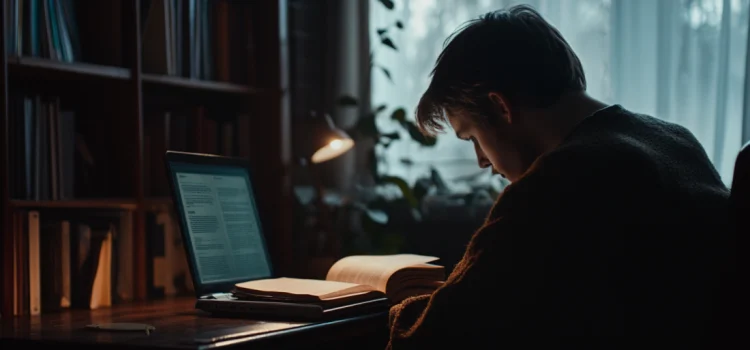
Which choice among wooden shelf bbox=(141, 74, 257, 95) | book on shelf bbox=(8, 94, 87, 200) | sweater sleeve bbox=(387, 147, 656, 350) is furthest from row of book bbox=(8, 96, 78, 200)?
sweater sleeve bbox=(387, 147, 656, 350)

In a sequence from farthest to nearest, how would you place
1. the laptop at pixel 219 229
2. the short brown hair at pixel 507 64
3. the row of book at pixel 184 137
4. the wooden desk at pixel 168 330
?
the row of book at pixel 184 137
the laptop at pixel 219 229
the short brown hair at pixel 507 64
the wooden desk at pixel 168 330

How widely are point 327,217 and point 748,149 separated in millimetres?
1452

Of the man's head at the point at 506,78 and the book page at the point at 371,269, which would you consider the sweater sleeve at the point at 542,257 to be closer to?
the man's head at the point at 506,78

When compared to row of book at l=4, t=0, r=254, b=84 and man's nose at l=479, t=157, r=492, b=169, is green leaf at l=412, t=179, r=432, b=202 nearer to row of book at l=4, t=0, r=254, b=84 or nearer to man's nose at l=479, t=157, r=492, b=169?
row of book at l=4, t=0, r=254, b=84

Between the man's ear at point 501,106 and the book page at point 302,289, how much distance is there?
→ 423 mm

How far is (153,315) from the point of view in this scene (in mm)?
1693

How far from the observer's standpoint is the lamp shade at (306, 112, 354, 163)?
2.29 meters

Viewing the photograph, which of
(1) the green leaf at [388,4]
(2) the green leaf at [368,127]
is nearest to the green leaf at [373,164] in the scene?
(2) the green leaf at [368,127]

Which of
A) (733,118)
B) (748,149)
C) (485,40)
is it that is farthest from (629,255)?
(733,118)

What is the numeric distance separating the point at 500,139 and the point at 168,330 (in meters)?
0.64

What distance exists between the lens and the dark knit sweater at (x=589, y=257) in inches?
47.8

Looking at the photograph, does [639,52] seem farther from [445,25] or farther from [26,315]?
[26,315]

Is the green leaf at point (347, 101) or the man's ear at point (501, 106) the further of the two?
the green leaf at point (347, 101)

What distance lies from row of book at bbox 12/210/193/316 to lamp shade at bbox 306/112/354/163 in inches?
17.8
